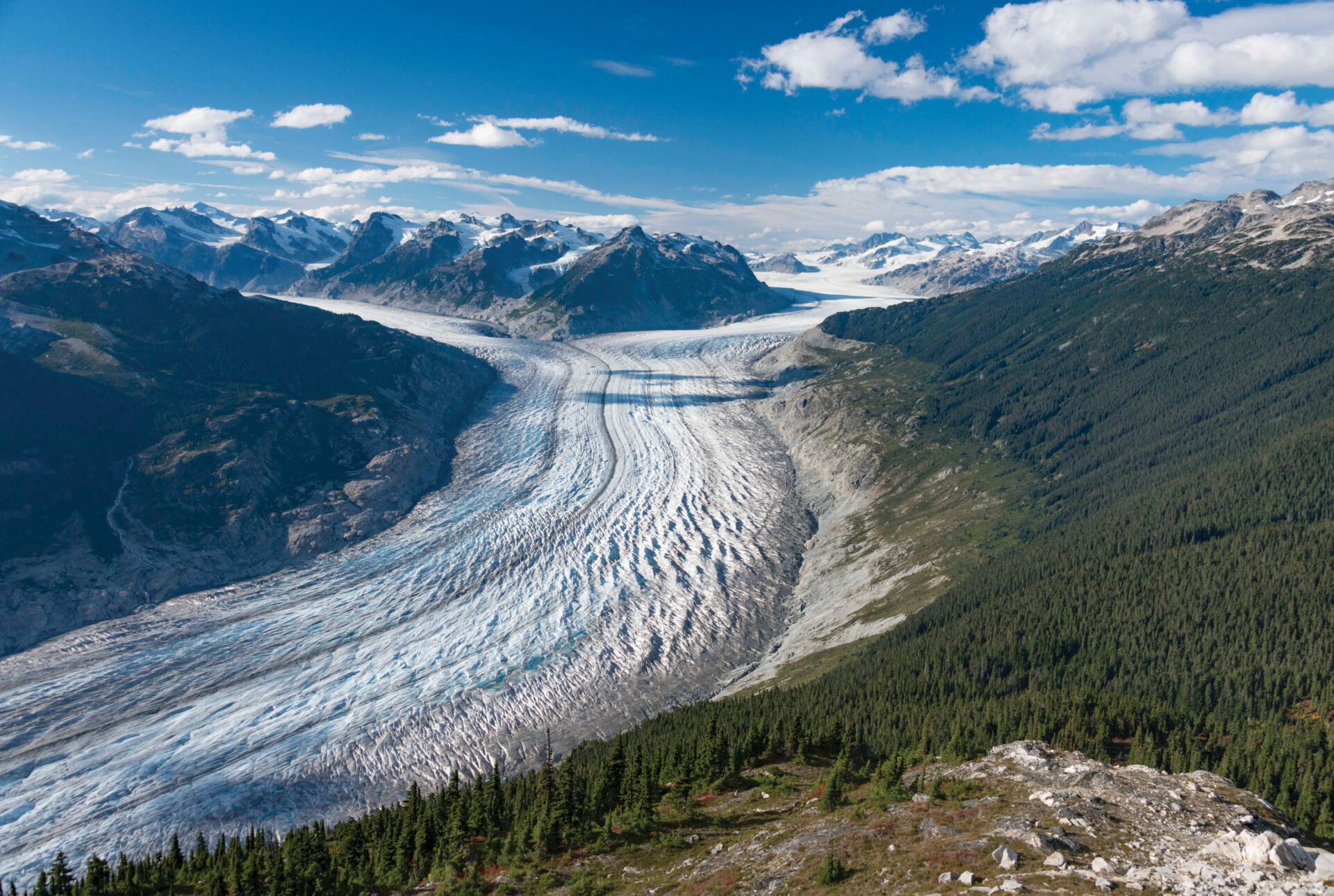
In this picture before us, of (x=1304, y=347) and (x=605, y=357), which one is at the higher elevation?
(x=605, y=357)

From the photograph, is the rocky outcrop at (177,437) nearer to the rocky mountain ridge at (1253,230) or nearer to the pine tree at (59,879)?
the pine tree at (59,879)

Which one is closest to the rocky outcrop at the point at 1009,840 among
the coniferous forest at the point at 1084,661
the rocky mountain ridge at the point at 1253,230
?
Result: the coniferous forest at the point at 1084,661

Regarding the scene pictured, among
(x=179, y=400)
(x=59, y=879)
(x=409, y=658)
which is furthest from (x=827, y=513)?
(x=179, y=400)

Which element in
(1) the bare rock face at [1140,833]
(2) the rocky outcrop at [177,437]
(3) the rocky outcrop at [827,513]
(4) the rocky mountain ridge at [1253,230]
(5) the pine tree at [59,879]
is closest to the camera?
(1) the bare rock face at [1140,833]

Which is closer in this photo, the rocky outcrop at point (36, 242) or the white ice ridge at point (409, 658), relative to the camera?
the white ice ridge at point (409, 658)

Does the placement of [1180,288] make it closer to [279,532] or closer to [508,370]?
[508,370]

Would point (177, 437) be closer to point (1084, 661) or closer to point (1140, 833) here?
point (1140, 833)

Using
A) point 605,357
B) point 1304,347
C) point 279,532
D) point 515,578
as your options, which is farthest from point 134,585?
point 1304,347
